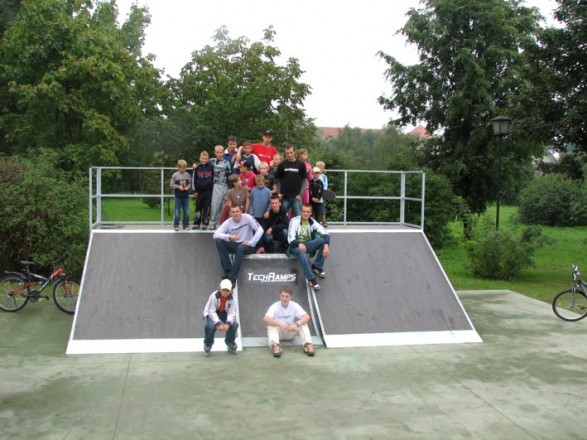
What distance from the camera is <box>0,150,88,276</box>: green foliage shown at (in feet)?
45.3

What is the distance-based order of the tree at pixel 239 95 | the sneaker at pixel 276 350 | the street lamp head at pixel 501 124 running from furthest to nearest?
the tree at pixel 239 95 < the street lamp head at pixel 501 124 < the sneaker at pixel 276 350

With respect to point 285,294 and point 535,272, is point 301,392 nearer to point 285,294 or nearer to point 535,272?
point 285,294

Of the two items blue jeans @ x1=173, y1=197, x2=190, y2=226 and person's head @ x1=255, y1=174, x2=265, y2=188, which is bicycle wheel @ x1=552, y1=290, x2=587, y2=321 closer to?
person's head @ x1=255, y1=174, x2=265, y2=188

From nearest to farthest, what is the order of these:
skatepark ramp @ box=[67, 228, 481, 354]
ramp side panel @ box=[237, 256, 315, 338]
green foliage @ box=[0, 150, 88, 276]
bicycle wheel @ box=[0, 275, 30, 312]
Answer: skatepark ramp @ box=[67, 228, 481, 354], ramp side panel @ box=[237, 256, 315, 338], bicycle wheel @ box=[0, 275, 30, 312], green foliage @ box=[0, 150, 88, 276]

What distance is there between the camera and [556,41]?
1531 centimetres

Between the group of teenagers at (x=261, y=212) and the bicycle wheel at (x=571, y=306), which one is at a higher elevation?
the group of teenagers at (x=261, y=212)

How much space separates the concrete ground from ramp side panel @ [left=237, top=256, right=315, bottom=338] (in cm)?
70

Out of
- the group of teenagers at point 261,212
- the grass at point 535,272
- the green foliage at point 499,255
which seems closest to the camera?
the group of teenagers at point 261,212

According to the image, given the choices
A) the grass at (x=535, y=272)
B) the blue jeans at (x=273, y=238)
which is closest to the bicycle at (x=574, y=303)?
the grass at (x=535, y=272)

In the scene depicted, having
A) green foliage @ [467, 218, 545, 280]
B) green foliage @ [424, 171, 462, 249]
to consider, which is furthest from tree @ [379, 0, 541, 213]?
green foliage @ [467, 218, 545, 280]

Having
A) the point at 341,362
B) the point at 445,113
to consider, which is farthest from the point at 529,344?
the point at 445,113

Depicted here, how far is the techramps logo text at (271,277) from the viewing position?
953 centimetres

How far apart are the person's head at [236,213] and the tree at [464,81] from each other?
694 inches

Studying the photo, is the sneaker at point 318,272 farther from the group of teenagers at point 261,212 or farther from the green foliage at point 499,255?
the green foliage at point 499,255
